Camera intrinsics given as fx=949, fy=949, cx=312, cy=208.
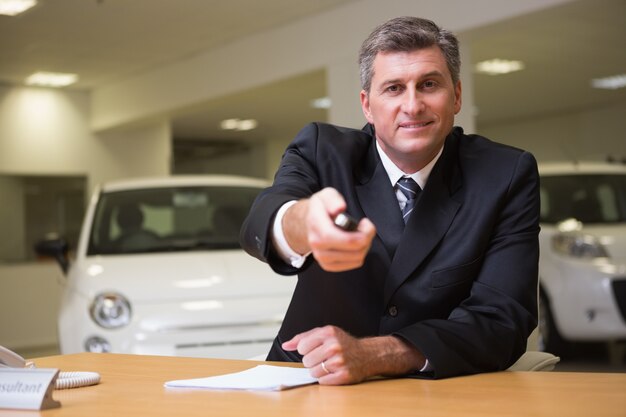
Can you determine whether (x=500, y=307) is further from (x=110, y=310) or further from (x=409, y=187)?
(x=110, y=310)

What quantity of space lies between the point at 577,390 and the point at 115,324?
3341 mm

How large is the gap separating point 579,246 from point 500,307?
5.30m

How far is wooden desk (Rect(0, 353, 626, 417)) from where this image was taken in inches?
55.9

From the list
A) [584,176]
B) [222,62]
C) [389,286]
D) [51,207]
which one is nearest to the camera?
[389,286]

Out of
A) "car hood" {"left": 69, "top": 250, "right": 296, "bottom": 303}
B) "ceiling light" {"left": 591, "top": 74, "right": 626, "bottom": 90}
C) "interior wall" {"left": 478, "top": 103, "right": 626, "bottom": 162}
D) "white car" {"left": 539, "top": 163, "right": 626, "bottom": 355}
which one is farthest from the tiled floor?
"interior wall" {"left": 478, "top": 103, "right": 626, "bottom": 162}

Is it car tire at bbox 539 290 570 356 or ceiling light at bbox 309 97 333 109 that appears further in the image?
ceiling light at bbox 309 97 333 109

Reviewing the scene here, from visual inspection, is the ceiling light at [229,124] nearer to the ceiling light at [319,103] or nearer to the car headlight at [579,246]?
the ceiling light at [319,103]

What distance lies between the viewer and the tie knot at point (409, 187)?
89.0 inches

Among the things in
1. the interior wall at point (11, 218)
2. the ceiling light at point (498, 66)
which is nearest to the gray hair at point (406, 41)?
the ceiling light at point (498, 66)

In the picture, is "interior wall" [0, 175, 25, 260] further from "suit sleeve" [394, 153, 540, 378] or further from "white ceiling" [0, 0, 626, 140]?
"suit sleeve" [394, 153, 540, 378]

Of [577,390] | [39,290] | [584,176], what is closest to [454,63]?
[577,390]

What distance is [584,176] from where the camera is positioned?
319 inches

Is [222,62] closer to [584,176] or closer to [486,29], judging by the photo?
[486,29]

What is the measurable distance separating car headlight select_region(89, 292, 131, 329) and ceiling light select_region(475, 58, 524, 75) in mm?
8668
